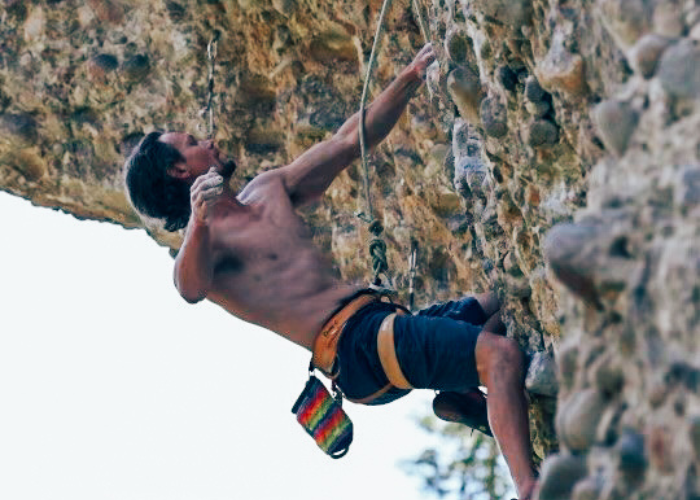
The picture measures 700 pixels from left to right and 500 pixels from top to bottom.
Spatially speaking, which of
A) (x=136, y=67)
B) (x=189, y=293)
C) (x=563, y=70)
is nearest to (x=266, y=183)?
(x=189, y=293)

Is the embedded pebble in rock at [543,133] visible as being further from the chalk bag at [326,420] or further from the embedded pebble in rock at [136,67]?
the embedded pebble in rock at [136,67]

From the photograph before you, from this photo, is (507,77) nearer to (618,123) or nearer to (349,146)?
(349,146)

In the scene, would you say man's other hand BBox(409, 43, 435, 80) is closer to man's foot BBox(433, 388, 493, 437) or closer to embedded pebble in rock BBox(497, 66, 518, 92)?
embedded pebble in rock BBox(497, 66, 518, 92)

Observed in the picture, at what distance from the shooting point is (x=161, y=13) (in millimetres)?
5754

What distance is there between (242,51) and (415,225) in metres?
1.06

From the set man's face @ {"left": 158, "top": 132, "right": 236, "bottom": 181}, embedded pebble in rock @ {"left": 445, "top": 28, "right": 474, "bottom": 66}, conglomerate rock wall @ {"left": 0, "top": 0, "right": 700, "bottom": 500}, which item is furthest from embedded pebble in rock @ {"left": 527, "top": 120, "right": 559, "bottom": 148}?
man's face @ {"left": 158, "top": 132, "right": 236, "bottom": 181}

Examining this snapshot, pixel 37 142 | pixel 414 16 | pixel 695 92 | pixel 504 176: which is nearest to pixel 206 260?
pixel 504 176

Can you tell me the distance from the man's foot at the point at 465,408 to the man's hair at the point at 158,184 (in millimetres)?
990

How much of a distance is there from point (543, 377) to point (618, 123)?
1414 millimetres

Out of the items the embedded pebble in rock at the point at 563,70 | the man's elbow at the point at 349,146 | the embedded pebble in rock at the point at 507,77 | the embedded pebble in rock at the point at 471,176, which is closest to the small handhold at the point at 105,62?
the man's elbow at the point at 349,146

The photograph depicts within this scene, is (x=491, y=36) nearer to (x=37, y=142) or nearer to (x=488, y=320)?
(x=488, y=320)

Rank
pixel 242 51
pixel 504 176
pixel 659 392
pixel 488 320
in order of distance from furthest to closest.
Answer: pixel 242 51 < pixel 488 320 < pixel 504 176 < pixel 659 392

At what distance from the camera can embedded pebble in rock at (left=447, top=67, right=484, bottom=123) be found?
375cm

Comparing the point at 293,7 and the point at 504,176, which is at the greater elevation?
the point at 293,7
